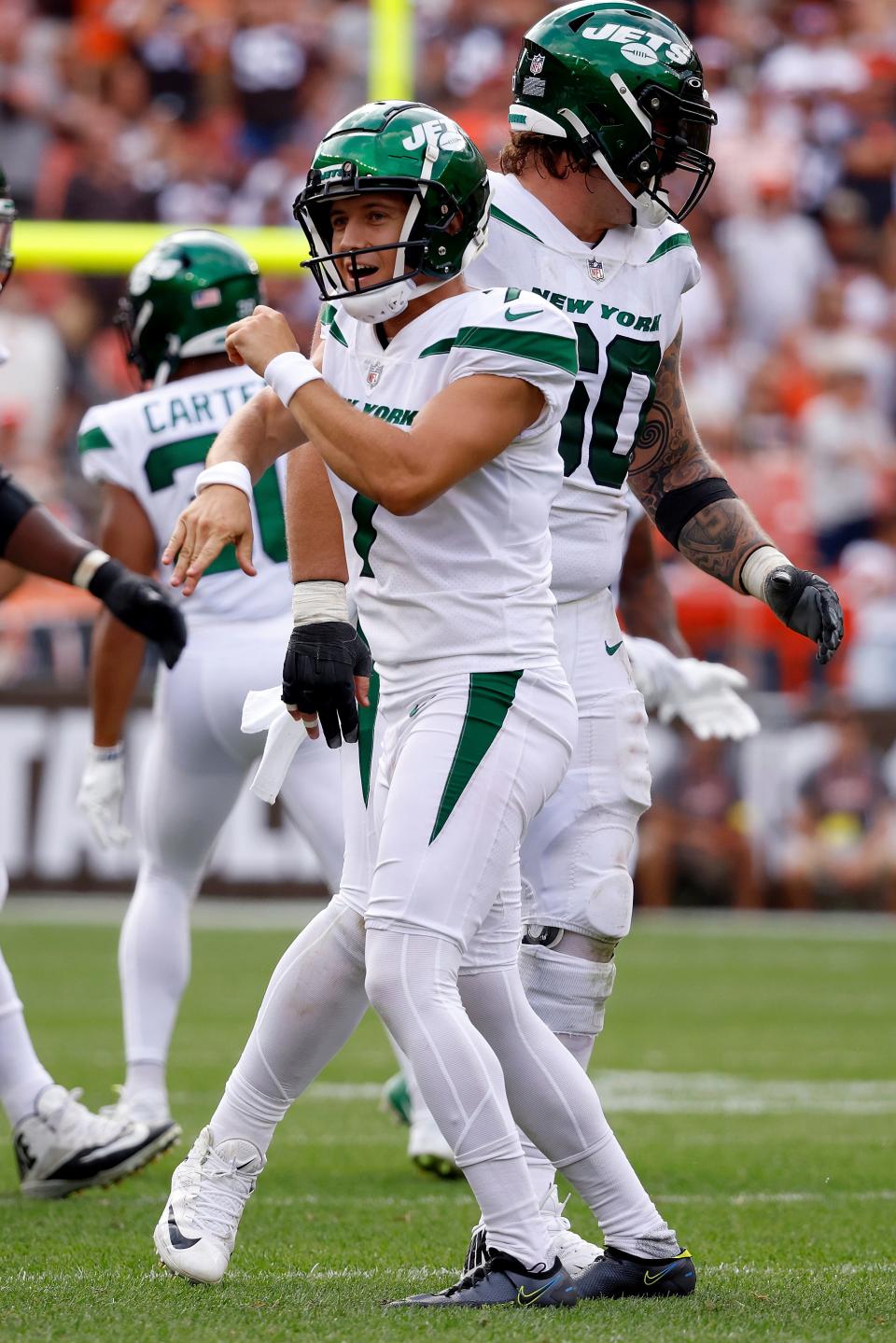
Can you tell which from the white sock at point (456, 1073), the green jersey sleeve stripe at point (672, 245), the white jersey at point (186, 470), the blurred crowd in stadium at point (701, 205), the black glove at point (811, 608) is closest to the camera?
the white sock at point (456, 1073)

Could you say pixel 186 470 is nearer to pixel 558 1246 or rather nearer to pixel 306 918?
pixel 558 1246

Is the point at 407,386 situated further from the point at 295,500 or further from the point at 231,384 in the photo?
the point at 231,384

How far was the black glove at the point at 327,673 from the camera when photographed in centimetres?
312

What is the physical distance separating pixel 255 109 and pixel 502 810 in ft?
38.2

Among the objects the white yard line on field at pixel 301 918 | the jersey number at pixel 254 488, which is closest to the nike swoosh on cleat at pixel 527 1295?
the jersey number at pixel 254 488

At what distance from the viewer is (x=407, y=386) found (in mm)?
3115

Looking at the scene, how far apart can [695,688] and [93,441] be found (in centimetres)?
157

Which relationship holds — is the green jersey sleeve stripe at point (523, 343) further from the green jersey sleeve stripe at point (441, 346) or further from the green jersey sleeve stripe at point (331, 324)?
the green jersey sleeve stripe at point (331, 324)

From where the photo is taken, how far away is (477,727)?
3047 mm

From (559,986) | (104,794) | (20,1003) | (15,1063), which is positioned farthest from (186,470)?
(559,986)

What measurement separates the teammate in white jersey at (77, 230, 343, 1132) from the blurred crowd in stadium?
5.84 meters

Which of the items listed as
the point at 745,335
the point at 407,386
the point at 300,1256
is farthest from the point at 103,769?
the point at 745,335

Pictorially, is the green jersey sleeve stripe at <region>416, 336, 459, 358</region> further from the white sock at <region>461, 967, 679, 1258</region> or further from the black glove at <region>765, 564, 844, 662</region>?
the white sock at <region>461, 967, 679, 1258</region>

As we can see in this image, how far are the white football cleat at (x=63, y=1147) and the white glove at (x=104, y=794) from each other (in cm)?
74
